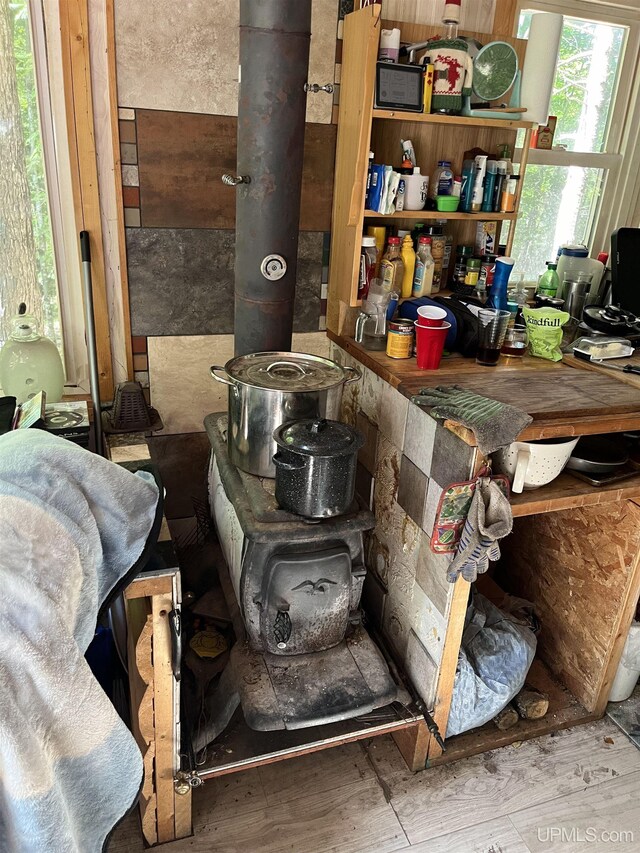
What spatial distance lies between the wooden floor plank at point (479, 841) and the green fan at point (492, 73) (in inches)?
72.0

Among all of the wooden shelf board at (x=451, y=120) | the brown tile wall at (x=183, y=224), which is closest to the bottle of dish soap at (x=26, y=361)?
the brown tile wall at (x=183, y=224)

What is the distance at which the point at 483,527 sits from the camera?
1.43 m

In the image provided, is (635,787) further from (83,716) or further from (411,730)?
(83,716)

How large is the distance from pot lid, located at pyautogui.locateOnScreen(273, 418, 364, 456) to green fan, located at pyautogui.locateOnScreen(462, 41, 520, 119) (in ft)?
3.34

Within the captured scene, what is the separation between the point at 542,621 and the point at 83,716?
59.6 inches

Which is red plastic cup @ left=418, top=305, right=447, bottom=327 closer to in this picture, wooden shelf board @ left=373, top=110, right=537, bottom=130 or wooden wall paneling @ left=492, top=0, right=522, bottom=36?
wooden shelf board @ left=373, top=110, right=537, bottom=130

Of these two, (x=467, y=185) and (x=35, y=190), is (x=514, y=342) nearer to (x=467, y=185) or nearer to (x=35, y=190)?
(x=467, y=185)

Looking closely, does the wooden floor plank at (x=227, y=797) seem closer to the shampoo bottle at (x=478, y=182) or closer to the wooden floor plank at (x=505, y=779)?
the wooden floor plank at (x=505, y=779)

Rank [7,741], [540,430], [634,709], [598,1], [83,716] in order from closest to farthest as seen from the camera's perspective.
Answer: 1. [7,741]
2. [83,716]
3. [540,430]
4. [634,709]
5. [598,1]

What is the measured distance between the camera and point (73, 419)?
1672 mm

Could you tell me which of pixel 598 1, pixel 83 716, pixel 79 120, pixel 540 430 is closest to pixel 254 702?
pixel 83 716

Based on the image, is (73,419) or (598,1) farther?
(598,1)

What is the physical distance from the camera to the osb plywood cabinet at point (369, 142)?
1734mm

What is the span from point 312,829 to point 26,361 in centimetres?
135
